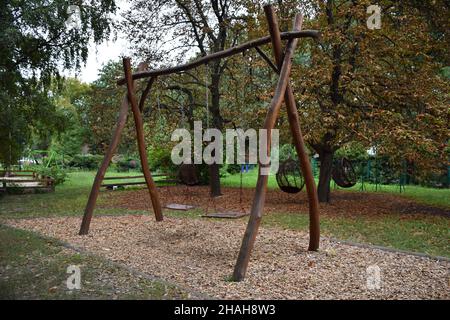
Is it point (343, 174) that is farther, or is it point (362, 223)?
point (343, 174)

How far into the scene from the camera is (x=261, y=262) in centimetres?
590

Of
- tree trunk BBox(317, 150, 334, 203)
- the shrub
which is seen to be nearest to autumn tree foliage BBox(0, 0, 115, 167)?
tree trunk BBox(317, 150, 334, 203)

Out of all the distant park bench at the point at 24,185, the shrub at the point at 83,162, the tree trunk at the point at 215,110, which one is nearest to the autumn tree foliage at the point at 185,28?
the tree trunk at the point at 215,110

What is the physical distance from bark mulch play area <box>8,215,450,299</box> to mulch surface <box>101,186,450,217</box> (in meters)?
2.44

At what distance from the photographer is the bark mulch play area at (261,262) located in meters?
4.70

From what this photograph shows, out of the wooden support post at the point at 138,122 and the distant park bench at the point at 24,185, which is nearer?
the wooden support post at the point at 138,122

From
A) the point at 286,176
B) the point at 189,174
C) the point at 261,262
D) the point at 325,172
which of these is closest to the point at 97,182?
the point at 261,262

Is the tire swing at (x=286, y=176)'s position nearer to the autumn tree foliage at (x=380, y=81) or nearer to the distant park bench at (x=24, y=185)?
the autumn tree foliage at (x=380, y=81)

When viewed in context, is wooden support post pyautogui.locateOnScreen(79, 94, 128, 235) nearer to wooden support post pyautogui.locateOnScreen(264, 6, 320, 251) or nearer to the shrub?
wooden support post pyautogui.locateOnScreen(264, 6, 320, 251)

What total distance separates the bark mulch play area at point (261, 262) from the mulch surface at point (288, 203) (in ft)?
8.01

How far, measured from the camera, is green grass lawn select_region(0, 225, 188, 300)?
4.50 m

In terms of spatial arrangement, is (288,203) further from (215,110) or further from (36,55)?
(36,55)

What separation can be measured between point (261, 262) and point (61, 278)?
2.66 m

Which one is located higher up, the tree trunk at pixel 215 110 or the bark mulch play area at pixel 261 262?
the tree trunk at pixel 215 110
